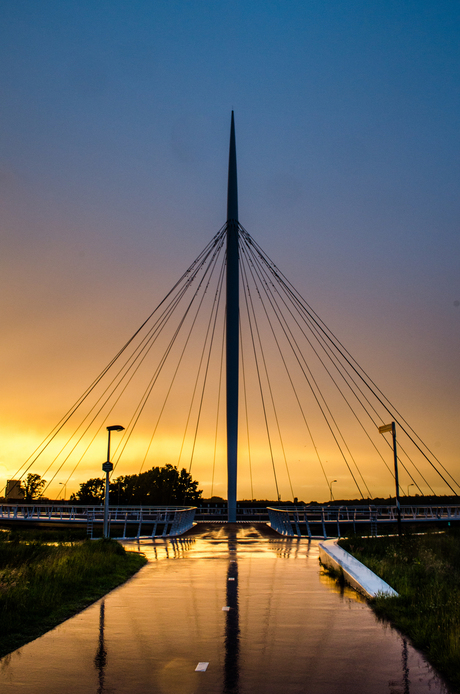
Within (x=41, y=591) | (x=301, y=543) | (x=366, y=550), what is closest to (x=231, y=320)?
(x=301, y=543)

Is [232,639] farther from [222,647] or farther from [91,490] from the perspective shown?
[91,490]

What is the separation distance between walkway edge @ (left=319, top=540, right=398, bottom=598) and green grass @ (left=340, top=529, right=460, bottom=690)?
25 cm

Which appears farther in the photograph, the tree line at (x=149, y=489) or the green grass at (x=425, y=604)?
the tree line at (x=149, y=489)

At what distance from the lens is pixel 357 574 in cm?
1297

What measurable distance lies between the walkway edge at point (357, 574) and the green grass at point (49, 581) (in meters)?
4.99

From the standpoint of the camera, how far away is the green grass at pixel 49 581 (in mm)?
8959

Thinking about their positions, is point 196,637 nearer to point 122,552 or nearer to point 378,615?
point 378,615

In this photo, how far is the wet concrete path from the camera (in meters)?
6.30

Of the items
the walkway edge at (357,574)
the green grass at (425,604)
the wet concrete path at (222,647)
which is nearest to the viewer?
the wet concrete path at (222,647)

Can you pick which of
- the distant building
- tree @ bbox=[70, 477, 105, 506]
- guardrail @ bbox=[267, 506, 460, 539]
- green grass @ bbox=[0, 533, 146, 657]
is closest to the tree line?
tree @ bbox=[70, 477, 105, 506]

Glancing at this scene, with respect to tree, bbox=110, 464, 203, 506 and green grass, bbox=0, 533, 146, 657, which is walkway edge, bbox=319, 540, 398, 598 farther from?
tree, bbox=110, 464, 203, 506

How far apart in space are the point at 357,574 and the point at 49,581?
6171 mm

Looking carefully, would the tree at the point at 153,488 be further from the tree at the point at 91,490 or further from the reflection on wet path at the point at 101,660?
the reflection on wet path at the point at 101,660

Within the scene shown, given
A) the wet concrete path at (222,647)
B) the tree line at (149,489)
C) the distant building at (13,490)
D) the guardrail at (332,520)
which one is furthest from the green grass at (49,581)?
the tree line at (149,489)
